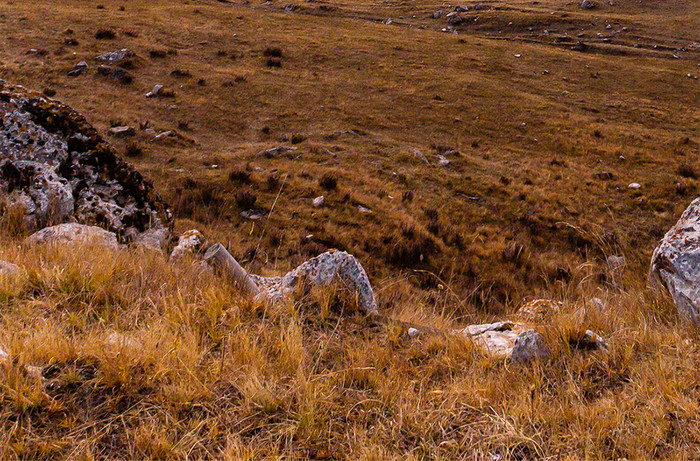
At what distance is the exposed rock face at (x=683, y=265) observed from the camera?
3219 mm

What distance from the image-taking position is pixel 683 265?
343 cm

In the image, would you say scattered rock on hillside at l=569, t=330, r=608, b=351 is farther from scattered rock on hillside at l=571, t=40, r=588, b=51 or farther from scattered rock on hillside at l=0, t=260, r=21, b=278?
scattered rock on hillside at l=571, t=40, r=588, b=51

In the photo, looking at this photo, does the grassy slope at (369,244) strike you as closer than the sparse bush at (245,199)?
Yes

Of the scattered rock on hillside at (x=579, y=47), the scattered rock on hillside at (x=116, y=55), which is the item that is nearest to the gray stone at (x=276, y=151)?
the scattered rock on hillside at (x=116, y=55)

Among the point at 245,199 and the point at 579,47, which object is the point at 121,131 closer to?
the point at 245,199

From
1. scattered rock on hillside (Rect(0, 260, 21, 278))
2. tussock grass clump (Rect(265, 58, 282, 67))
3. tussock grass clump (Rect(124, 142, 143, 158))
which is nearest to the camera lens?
scattered rock on hillside (Rect(0, 260, 21, 278))

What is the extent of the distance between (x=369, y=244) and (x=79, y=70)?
16603 millimetres

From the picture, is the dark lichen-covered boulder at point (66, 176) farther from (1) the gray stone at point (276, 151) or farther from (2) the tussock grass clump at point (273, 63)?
(2) the tussock grass clump at point (273, 63)

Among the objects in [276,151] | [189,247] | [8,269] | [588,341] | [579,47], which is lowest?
[276,151]

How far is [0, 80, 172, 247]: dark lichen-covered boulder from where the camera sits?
4.97 m

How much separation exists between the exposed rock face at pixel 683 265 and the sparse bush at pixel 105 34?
2684 cm

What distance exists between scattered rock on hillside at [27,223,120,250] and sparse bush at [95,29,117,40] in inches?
903

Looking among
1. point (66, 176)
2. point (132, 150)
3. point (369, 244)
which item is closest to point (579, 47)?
point (369, 244)

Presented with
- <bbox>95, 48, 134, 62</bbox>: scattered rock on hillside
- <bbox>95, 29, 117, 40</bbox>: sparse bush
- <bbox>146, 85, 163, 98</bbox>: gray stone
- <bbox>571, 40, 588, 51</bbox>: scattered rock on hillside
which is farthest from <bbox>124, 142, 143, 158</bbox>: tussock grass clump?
<bbox>571, 40, 588, 51</bbox>: scattered rock on hillside
